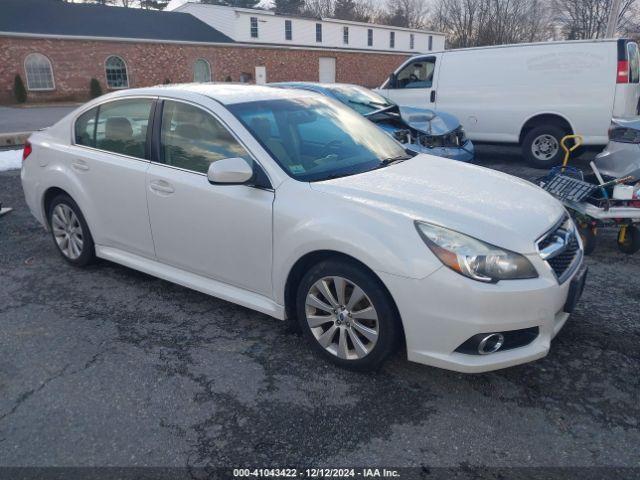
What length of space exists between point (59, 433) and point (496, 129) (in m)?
9.08

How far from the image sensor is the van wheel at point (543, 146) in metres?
9.21

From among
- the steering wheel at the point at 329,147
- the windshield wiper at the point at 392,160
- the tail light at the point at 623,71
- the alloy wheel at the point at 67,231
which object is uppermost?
the tail light at the point at 623,71

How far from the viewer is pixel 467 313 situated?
8.67 feet

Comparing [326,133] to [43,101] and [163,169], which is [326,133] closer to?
[163,169]

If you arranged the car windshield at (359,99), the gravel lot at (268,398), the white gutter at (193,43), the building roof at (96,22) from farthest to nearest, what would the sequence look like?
the building roof at (96,22)
the white gutter at (193,43)
the car windshield at (359,99)
the gravel lot at (268,398)

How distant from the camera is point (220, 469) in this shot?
2.41m

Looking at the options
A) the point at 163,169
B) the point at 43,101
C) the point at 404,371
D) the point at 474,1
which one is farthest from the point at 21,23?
the point at 474,1

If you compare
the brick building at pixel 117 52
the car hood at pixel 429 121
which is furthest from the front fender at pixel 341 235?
the brick building at pixel 117 52

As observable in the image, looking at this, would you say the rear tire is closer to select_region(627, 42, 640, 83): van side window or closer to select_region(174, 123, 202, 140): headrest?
select_region(174, 123, 202, 140): headrest

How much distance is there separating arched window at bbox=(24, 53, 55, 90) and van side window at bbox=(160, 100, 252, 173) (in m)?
30.6

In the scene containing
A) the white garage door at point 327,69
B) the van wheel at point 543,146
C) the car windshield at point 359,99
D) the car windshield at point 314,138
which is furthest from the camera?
the white garage door at point 327,69

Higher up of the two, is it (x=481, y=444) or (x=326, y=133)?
(x=326, y=133)

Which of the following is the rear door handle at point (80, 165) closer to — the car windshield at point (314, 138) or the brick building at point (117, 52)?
the car windshield at point (314, 138)

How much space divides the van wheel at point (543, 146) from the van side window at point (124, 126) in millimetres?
7535
